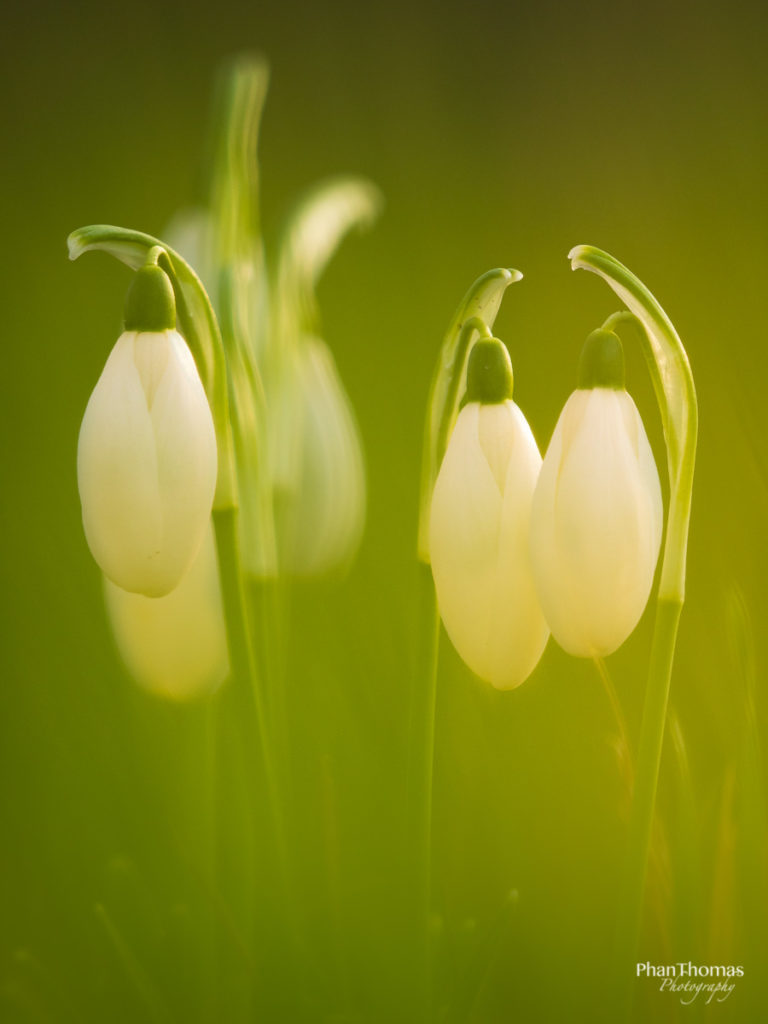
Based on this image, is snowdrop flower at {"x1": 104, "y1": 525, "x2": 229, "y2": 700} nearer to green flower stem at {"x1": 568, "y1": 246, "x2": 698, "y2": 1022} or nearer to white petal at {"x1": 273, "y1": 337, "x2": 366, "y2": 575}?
white petal at {"x1": 273, "y1": 337, "x2": 366, "y2": 575}

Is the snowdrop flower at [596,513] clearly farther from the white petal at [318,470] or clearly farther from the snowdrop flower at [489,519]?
the white petal at [318,470]

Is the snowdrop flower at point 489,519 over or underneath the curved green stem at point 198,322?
underneath

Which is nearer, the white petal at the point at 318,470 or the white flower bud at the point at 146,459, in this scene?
the white flower bud at the point at 146,459

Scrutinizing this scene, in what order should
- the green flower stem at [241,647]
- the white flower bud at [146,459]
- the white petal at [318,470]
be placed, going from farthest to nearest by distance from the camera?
the white petal at [318,470]
the green flower stem at [241,647]
the white flower bud at [146,459]

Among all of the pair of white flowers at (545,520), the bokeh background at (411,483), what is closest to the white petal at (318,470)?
the bokeh background at (411,483)

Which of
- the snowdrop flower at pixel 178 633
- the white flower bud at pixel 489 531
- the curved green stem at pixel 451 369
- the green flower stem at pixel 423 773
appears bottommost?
the green flower stem at pixel 423 773

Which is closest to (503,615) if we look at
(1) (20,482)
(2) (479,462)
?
(2) (479,462)
